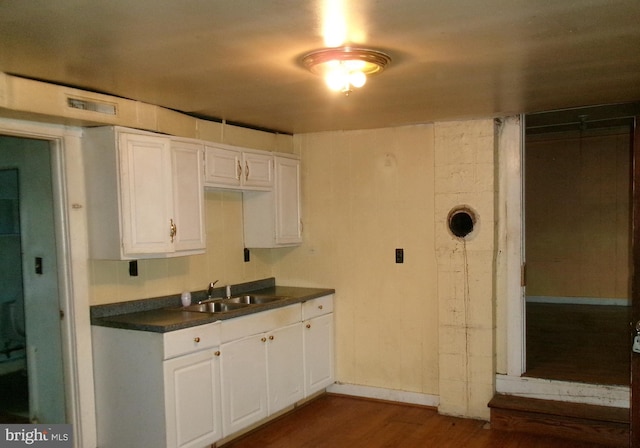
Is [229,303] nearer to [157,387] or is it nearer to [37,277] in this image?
[157,387]

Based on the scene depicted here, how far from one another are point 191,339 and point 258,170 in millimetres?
1590

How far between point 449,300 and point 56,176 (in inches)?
117

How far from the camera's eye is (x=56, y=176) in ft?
10.7

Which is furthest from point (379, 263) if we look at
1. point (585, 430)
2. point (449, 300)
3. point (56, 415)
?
point (56, 415)

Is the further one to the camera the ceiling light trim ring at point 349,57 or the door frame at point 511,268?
the door frame at point 511,268

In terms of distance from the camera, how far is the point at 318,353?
179 inches

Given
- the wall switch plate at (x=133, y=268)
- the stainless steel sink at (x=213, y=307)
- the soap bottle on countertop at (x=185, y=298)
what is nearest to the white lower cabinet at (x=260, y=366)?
the stainless steel sink at (x=213, y=307)

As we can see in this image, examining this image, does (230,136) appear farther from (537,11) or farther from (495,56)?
(537,11)

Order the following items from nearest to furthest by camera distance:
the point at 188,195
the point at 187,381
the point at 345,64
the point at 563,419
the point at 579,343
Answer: the point at 345,64 < the point at 187,381 < the point at 188,195 < the point at 563,419 < the point at 579,343

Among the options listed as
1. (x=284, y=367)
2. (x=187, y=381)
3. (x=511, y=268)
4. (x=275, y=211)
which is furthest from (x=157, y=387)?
(x=511, y=268)

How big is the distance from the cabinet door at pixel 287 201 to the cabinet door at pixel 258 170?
0.10 metres

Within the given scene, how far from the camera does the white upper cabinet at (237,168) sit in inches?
153

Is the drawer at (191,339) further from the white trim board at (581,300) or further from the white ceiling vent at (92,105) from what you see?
the white trim board at (581,300)

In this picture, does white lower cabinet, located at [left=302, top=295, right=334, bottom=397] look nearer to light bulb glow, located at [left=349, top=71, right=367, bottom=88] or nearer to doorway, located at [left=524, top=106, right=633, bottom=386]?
light bulb glow, located at [left=349, top=71, right=367, bottom=88]
